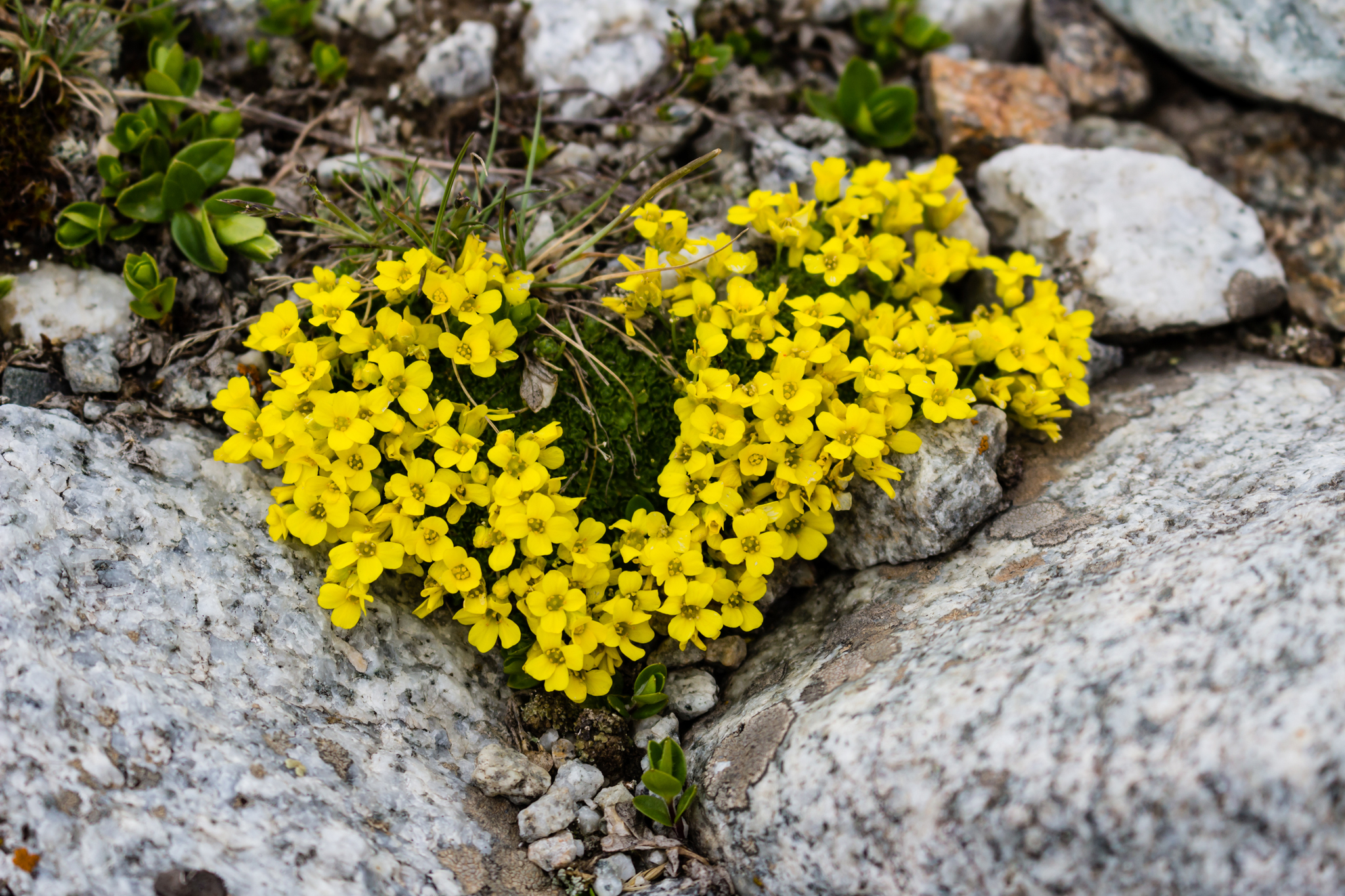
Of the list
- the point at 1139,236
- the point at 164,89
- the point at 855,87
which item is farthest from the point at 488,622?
the point at 1139,236

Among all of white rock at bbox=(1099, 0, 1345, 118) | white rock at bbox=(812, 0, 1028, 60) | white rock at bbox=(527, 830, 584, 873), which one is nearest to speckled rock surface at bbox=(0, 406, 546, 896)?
white rock at bbox=(527, 830, 584, 873)

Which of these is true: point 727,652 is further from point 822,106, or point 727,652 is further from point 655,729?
point 822,106

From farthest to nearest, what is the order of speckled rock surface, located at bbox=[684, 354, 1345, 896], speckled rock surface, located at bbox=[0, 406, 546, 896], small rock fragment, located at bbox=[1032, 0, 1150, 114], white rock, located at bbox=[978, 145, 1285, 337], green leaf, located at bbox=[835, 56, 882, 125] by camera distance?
small rock fragment, located at bbox=[1032, 0, 1150, 114] → green leaf, located at bbox=[835, 56, 882, 125] → white rock, located at bbox=[978, 145, 1285, 337] → speckled rock surface, located at bbox=[0, 406, 546, 896] → speckled rock surface, located at bbox=[684, 354, 1345, 896]

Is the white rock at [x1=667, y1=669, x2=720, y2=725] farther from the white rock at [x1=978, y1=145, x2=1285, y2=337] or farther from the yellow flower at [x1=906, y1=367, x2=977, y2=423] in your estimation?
the white rock at [x1=978, y1=145, x2=1285, y2=337]

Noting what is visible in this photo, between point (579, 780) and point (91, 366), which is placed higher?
point (91, 366)

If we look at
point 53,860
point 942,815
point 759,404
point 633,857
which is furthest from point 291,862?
point 759,404

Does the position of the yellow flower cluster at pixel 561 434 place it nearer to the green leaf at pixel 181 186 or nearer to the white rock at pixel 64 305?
the green leaf at pixel 181 186
